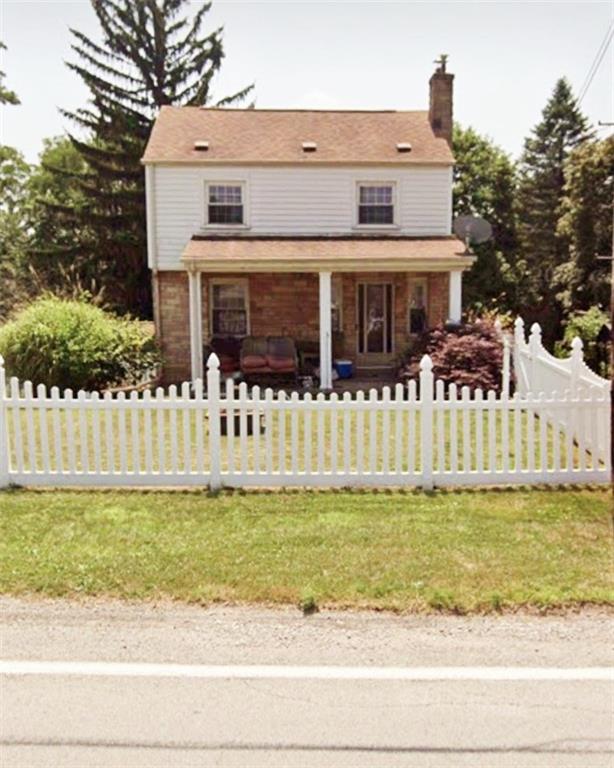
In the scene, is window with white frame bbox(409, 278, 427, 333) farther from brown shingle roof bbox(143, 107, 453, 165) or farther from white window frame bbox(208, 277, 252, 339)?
white window frame bbox(208, 277, 252, 339)

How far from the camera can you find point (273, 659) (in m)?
3.91

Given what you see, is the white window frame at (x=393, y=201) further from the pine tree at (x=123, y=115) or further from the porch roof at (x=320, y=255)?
the pine tree at (x=123, y=115)

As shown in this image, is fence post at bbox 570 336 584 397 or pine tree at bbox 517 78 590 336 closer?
fence post at bbox 570 336 584 397

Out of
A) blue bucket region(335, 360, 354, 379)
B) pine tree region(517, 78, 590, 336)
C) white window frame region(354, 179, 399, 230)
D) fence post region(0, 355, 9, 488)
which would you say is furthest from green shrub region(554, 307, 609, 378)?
pine tree region(517, 78, 590, 336)

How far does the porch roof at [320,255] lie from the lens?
16.0 metres

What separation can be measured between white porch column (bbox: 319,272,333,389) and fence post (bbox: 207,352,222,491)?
351 inches

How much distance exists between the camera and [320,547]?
214 inches

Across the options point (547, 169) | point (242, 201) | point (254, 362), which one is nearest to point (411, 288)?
point (242, 201)

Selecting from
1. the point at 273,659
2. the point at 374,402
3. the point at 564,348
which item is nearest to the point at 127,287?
the point at 564,348

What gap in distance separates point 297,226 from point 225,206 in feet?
6.71

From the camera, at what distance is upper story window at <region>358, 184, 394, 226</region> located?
741 inches

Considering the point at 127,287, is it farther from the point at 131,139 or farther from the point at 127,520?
the point at 127,520

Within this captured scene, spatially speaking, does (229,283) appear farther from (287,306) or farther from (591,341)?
(591,341)

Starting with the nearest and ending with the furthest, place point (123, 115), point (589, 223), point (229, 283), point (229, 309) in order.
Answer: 1. point (229, 283)
2. point (229, 309)
3. point (589, 223)
4. point (123, 115)
